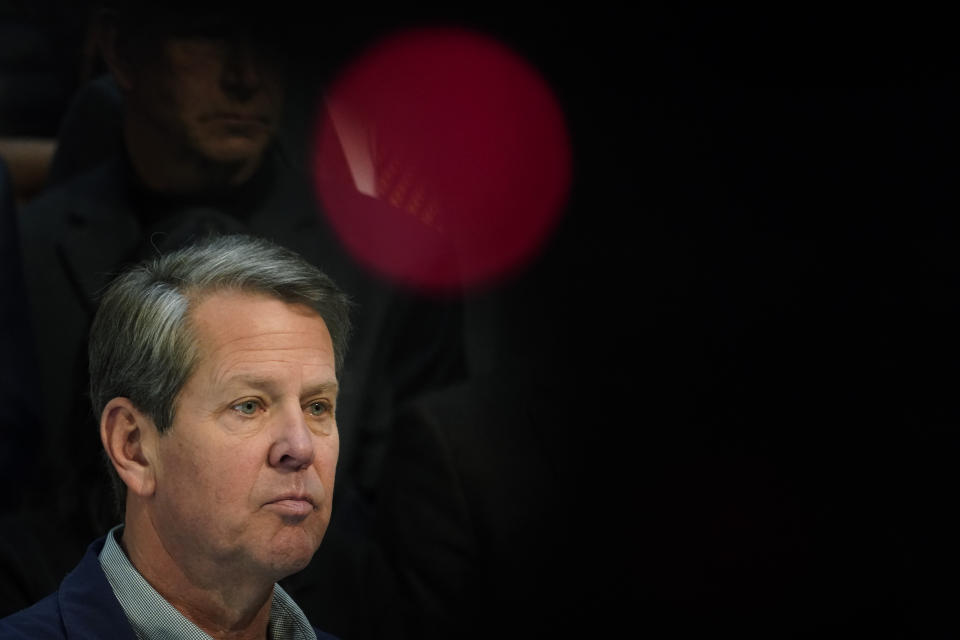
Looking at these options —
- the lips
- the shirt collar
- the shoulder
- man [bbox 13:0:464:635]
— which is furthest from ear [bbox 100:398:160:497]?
the lips

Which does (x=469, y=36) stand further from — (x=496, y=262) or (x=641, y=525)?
(x=641, y=525)

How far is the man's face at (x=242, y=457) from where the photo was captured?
7.29ft

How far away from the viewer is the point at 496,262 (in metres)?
3.54

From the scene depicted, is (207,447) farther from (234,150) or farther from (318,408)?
(234,150)

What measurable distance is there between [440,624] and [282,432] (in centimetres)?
126

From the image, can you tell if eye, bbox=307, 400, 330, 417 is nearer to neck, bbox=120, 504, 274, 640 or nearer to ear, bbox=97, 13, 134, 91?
neck, bbox=120, 504, 274, 640

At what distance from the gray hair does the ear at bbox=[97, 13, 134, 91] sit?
1.03 metres

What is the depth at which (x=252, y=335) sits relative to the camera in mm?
2287

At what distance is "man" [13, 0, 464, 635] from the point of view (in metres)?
3.10

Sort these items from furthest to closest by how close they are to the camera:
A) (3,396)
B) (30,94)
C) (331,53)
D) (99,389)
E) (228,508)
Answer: (331,53) < (30,94) < (3,396) < (99,389) < (228,508)

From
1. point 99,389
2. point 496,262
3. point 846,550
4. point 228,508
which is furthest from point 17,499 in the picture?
point 846,550

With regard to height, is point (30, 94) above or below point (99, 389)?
above

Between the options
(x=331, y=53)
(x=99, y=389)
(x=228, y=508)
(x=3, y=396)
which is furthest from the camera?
(x=331, y=53)

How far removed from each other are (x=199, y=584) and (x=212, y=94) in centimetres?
146
